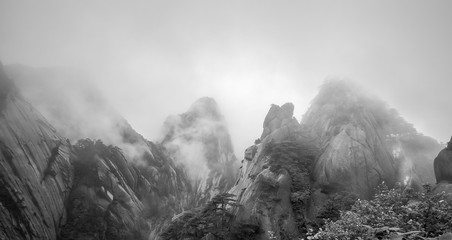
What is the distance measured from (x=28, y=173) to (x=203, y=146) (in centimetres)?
6744

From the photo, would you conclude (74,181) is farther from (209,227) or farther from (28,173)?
(209,227)

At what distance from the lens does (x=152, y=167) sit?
8444 cm

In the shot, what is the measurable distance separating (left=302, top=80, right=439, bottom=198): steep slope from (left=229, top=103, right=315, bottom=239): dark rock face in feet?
11.9

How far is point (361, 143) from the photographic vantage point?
165 ft

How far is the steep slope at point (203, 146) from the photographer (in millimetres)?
100719

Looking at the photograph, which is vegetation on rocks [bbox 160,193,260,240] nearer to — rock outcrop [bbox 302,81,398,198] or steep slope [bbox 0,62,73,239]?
rock outcrop [bbox 302,81,398,198]

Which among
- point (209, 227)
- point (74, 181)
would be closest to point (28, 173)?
point (74, 181)

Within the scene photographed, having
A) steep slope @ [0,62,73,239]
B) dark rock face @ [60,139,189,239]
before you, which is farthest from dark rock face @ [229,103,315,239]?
steep slope @ [0,62,73,239]

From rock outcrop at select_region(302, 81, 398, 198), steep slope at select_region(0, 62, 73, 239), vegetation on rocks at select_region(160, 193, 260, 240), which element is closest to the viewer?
vegetation on rocks at select_region(160, 193, 260, 240)

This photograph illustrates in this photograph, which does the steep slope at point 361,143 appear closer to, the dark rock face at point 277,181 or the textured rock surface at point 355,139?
the textured rock surface at point 355,139

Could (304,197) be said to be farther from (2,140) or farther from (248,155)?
(2,140)

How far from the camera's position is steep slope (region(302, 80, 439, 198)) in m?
46.4

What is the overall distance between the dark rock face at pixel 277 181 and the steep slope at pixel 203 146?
40260 mm

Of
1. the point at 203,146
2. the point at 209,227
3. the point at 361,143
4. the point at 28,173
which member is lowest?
the point at 209,227
